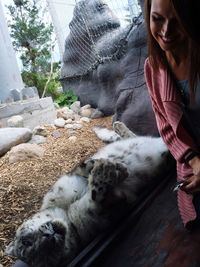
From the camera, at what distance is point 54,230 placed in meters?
1.57

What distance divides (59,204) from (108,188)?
378mm

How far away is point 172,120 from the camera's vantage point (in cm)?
128

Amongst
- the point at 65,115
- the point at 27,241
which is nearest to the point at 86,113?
the point at 65,115

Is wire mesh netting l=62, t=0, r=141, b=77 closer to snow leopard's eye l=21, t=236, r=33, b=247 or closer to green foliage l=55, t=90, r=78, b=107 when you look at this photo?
green foliage l=55, t=90, r=78, b=107

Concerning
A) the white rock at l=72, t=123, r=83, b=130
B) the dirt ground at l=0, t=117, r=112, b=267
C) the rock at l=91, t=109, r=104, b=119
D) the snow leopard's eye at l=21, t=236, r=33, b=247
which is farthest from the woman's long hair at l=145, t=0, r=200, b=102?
the rock at l=91, t=109, r=104, b=119

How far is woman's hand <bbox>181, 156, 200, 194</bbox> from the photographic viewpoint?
4.07ft

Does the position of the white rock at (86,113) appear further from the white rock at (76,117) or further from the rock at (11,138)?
the rock at (11,138)

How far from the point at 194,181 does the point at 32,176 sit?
208 cm

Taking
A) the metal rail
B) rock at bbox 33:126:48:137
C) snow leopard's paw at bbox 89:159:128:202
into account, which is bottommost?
rock at bbox 33:126:48:137

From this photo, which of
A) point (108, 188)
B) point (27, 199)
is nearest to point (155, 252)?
point (108, 188)

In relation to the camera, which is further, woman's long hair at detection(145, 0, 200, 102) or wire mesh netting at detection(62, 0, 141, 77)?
wire mesh netting at detection(62, 0, 141, 77)

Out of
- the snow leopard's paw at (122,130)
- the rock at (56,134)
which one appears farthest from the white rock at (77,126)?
the snow leopard's paw at (122,130)

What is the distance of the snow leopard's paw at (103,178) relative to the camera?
5.62 ft

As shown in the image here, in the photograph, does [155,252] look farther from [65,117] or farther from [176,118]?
[65,117]
